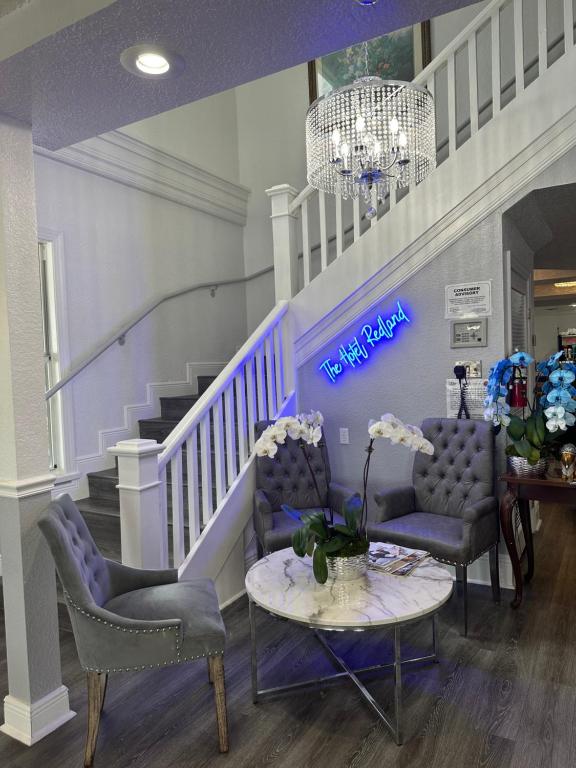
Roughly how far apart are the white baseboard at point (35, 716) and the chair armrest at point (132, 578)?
0.48m

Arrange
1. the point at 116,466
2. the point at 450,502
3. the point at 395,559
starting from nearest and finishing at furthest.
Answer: the point at 395,559, the point at 450,502, the point at 116,466

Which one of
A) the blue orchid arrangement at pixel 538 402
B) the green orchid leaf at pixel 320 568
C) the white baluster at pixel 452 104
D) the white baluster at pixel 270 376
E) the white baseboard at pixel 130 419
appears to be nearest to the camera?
the green orchid leaf at pixel 320 568

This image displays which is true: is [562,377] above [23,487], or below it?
above

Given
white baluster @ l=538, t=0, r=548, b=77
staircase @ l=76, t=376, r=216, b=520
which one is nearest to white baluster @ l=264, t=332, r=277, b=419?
staircase @ l=76, t=376, r=216, b=520

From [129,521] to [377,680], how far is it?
141 cm

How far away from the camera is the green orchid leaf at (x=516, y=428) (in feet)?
10.8

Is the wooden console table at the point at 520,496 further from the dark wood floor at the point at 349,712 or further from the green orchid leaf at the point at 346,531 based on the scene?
the green orchid leaf at the point at 346,531

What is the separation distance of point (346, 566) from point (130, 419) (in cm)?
279

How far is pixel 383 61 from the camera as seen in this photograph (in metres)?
5.28

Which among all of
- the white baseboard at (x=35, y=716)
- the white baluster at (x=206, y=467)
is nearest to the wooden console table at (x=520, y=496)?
the white baluster at (x=206, y=467)

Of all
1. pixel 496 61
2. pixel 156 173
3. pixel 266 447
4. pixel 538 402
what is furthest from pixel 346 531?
pixel 156 173

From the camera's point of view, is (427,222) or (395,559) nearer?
(395,559)

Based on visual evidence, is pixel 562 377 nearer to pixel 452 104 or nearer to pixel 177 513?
pixel 452 104

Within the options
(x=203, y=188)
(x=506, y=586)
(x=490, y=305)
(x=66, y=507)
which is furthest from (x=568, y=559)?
(x=203, y=188)
